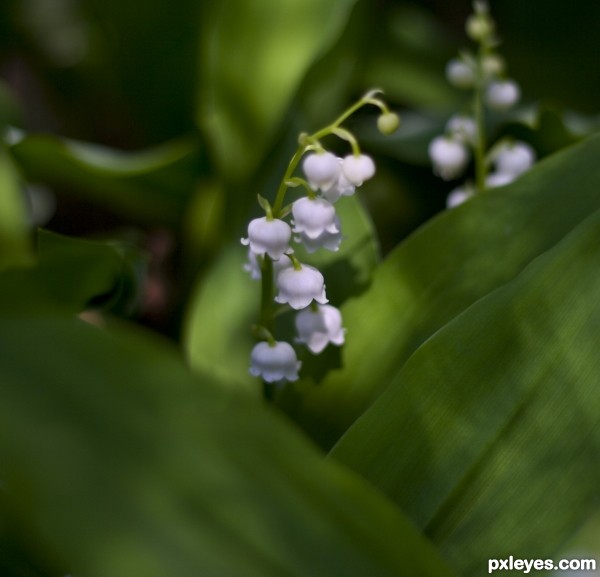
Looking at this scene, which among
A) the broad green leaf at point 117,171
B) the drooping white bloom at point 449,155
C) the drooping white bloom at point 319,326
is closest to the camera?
the drooping white bloom at point 319,326

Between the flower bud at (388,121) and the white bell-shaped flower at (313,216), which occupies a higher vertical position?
the flower bud at (388,121)

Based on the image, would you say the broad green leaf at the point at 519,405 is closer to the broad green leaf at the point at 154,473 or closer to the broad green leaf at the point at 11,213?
the broad green leaf at the point at 154,473

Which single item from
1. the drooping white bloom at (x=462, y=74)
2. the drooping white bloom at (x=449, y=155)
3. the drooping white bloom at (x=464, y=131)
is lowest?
the drooping white bloom at (x=449, y=155)

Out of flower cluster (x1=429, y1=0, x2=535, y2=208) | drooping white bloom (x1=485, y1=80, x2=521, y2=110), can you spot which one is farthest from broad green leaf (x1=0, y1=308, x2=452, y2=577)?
drooping white bloom (x1=485, y1=80, x2=521, y2=110)

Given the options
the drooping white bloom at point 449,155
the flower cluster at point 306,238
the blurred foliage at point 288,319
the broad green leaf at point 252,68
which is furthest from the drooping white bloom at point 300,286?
the broad green leaf at point 252,68

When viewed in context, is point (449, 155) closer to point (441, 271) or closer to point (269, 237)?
point (441, 271)

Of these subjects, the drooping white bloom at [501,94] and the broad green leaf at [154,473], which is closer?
the broad green leaf at [154,473]

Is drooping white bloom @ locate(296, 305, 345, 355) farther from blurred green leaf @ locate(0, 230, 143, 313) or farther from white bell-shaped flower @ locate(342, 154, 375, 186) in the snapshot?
blurred green leaf @ locate(0, 230, 143, 313)

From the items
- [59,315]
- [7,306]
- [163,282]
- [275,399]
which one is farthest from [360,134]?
[59,315]
